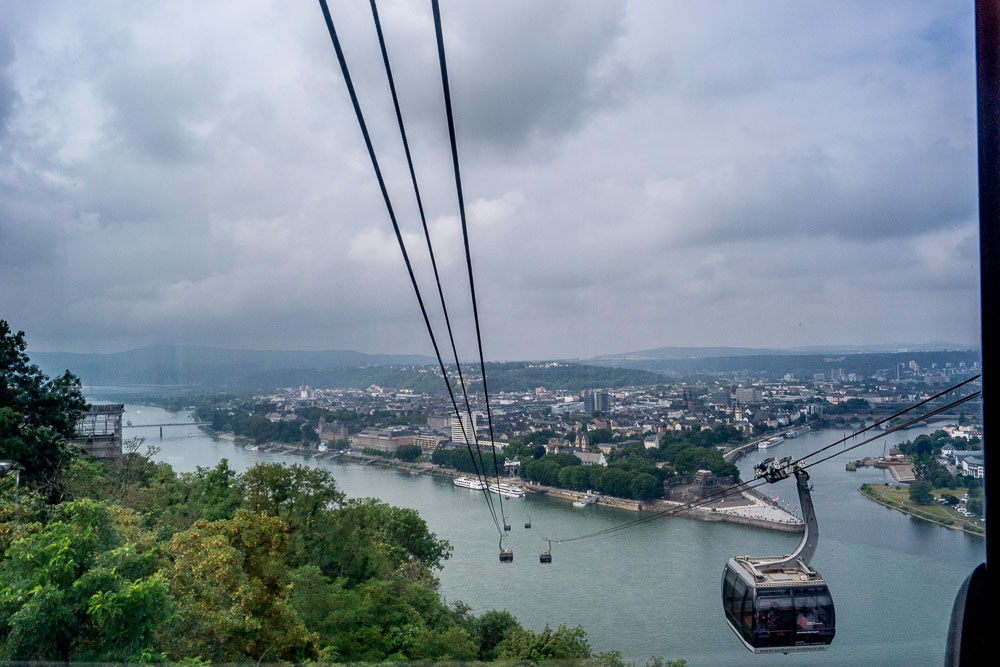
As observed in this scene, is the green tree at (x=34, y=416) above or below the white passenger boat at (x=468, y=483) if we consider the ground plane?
above

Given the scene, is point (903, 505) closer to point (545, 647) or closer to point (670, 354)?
point (545, 647)

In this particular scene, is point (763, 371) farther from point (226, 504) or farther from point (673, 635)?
point (226, 504)

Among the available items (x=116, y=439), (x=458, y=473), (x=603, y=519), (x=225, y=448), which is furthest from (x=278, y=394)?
(x=116, y=439)

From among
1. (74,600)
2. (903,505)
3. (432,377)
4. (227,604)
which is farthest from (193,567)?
(432,377)

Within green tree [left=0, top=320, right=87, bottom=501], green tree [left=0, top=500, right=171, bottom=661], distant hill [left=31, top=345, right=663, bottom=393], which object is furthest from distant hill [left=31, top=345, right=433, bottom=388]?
green tree [left=0, top=500, right=171, bottom=661]

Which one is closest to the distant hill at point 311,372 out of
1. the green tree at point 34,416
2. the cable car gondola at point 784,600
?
the green tree at point 34,416

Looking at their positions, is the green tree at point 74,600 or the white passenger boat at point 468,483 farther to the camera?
the white passenger boat at point 468,483

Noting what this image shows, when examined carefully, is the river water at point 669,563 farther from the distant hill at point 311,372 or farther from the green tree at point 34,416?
the green tree at point 34,416
